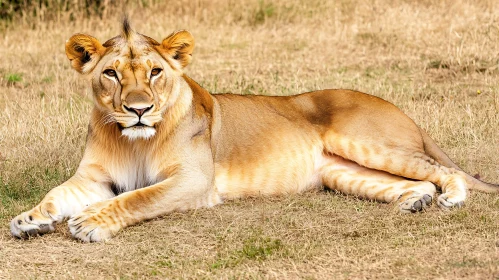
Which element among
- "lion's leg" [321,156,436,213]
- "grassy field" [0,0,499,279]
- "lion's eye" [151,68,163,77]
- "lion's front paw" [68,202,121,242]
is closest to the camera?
"grassy field" [0,0,499,279]

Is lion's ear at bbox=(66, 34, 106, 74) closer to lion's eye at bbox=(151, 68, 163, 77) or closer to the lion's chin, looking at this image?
lion's eye at bbox=(151, 68, 163, 77)

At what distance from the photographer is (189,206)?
15.4 ft

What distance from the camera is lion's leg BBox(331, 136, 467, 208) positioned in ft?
16.4

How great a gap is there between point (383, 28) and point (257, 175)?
5.23 metres

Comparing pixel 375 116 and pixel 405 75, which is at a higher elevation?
pixel 375 116

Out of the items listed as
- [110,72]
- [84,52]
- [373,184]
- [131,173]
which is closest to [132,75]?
[110,72]

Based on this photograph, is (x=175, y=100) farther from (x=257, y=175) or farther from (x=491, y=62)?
(x=491, y=62)

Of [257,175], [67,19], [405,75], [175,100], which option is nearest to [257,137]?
[257,175]

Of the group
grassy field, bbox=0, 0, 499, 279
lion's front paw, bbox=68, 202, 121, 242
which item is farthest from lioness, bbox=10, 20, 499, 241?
grassy field, bbox=0, 0, 499, 279

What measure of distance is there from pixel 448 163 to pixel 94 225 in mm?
2109

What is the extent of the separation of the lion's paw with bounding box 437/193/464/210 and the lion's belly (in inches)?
32.4

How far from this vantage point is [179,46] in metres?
4.73

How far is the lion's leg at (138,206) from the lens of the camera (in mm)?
4305

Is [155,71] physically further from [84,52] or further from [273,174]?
[273,174]
